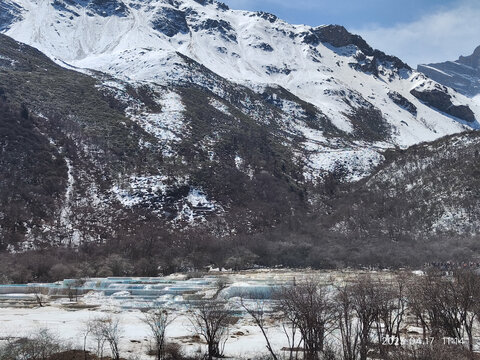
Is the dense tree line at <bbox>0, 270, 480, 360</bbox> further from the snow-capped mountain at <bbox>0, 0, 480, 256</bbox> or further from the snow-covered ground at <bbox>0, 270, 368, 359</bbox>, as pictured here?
the snow-capped mountain at <bbox>0, 0, 480, 256</bbox>

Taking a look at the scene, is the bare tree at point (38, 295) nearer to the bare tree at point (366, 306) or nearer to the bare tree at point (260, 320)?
the bare tree at point (260, 320)

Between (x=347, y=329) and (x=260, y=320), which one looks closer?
(x=347, y=329)

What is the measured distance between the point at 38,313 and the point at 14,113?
3607 inches

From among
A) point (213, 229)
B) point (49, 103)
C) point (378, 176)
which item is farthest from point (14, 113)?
point (378, 176)

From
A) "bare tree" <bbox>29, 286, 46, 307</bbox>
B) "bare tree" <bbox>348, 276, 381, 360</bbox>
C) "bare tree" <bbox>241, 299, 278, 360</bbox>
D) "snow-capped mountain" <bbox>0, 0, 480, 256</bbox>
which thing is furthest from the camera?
"snow-capped mountain" <bbox>0, 0, 480, 256</bbox>

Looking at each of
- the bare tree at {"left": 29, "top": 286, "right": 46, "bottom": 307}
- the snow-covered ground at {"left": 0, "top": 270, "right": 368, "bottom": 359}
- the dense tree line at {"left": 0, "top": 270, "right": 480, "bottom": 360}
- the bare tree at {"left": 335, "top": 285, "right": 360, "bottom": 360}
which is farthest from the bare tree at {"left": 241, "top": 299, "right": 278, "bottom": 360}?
the bare tree at {"left": 29, "top": 286, "right": 46, "bottom": 307}

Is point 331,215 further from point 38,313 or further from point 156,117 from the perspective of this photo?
point 38,313

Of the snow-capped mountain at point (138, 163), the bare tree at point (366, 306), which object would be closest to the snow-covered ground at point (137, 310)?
the bare tree at point (366, 306)

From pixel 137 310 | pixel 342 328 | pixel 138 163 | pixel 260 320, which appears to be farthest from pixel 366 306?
pixel 138 163

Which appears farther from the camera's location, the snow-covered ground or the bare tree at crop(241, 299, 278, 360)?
the snow-covered ground
